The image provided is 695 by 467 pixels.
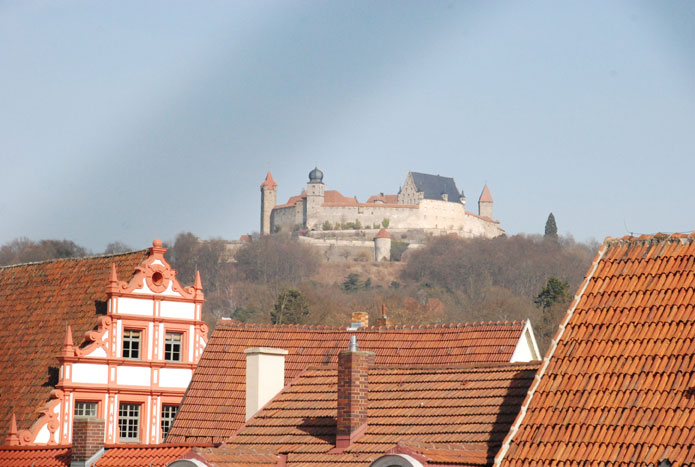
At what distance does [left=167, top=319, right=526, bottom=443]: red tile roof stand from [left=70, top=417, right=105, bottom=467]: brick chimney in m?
6.08

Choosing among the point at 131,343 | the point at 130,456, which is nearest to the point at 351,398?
the point at 130,456

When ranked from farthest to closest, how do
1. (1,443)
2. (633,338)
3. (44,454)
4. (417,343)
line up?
(1,443) < (417,343) < (44,454) < (633,338)

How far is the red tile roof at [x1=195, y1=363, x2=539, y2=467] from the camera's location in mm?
27094

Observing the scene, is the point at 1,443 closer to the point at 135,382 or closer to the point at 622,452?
the point at 135,382

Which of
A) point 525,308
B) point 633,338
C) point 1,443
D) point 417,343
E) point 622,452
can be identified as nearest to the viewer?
point 622,452

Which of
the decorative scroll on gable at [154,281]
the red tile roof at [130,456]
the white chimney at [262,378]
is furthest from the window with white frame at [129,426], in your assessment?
the white chimney at [262,378]

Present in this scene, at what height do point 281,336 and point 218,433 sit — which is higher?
point 281,336

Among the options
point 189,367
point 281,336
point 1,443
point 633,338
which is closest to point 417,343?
point 281,336

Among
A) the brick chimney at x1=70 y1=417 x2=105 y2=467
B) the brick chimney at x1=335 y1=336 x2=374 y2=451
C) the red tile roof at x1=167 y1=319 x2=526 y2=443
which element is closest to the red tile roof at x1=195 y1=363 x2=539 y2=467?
the brick chimney at x1=335 y1=336 x2=374 y2=451

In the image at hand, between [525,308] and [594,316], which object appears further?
[525,308]

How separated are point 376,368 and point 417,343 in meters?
9.79

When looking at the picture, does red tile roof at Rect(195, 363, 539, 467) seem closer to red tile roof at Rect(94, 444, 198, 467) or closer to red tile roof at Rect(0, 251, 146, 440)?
red tile roof at Rect(94, 444, 198, 467)

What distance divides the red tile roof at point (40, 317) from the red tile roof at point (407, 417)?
620 inches

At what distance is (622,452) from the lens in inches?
936
